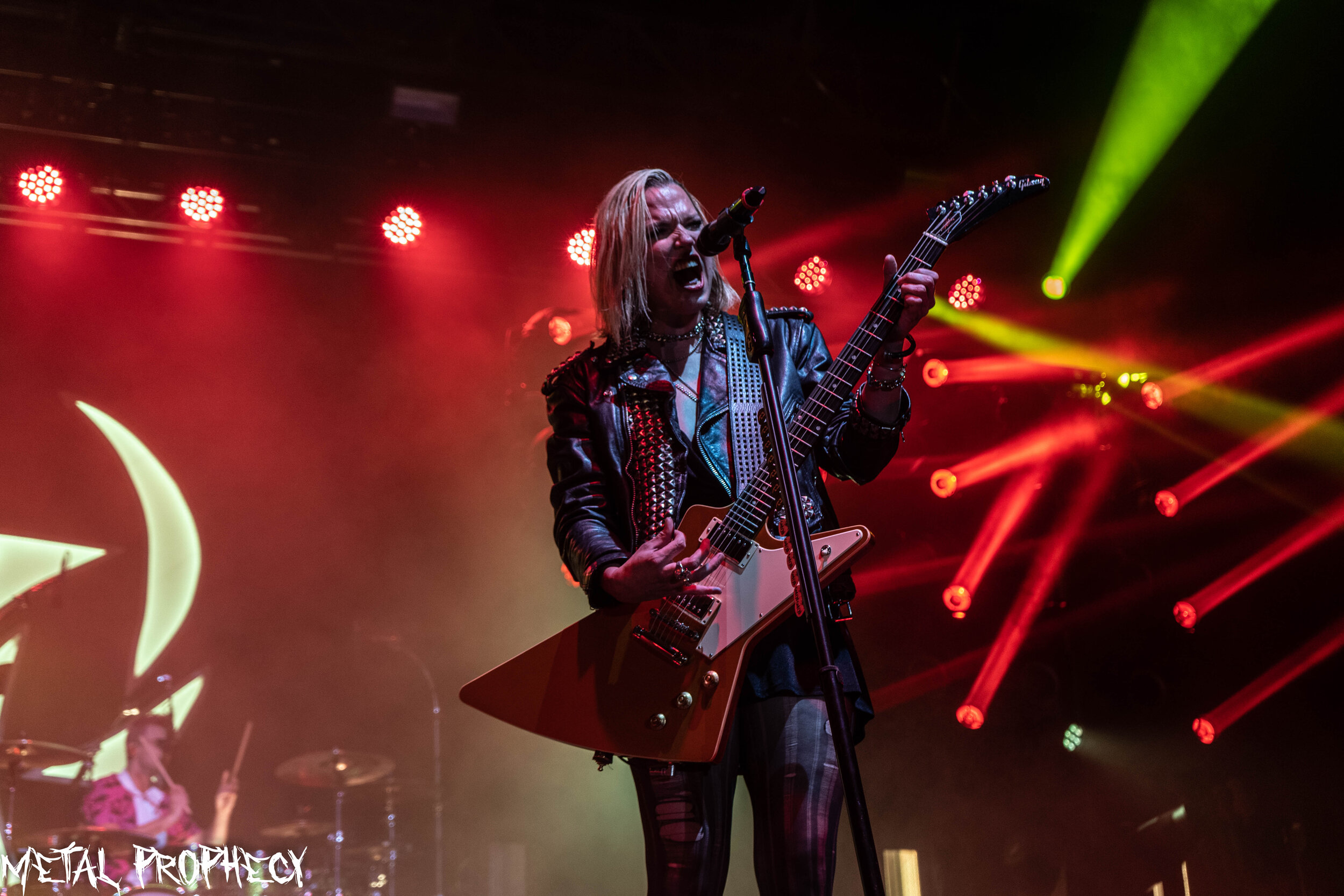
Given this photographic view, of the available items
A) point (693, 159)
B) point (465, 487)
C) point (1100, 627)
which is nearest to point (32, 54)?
point (465, 487)

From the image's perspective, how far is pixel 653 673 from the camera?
177cm

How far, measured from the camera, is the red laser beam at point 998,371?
5668 millimetres

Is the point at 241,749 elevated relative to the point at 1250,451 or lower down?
lower down

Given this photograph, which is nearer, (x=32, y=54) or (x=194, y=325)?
(x=32, y=54)

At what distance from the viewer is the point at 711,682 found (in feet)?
5.59

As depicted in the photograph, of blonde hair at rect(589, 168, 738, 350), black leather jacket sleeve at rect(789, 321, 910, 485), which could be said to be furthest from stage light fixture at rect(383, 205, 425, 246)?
black leather jacket sleeve at rect(789, 321, 910, 485)

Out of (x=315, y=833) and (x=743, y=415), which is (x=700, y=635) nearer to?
(x=743, y=415)

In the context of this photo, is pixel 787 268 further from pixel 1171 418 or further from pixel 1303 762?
pixel 1303 762

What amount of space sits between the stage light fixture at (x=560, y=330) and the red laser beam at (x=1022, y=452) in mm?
2356

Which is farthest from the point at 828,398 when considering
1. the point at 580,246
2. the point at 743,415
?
the point at 580,246

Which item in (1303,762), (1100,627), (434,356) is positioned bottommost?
(1303,762)

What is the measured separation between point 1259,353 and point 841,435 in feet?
14.5

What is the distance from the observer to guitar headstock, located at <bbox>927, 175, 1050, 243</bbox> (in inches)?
72.2

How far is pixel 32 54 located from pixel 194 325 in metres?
1.56
